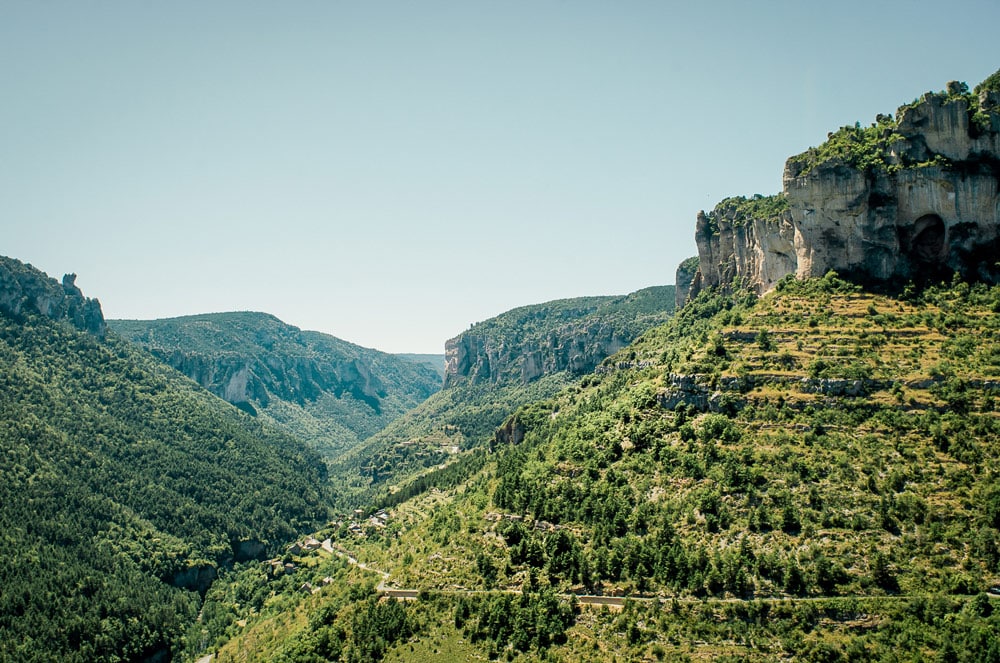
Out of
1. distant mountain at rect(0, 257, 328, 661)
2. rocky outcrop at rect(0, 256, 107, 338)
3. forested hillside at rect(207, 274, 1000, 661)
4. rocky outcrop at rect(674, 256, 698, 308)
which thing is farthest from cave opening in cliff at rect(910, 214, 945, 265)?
rocky outcrop at rect(0, 256, 107, 338)

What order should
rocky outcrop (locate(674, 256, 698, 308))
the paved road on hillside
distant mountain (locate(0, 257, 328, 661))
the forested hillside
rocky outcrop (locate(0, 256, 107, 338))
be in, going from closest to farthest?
the forested hillside
the paved road on hillside
distant mountain (locate(0, 257, 328, 661))
rocky outcrop (locate(674, 256, 698, 308))
rocky outcrop (locate(0, 256, 107, 338))

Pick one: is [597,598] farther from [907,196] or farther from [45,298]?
[45,298]

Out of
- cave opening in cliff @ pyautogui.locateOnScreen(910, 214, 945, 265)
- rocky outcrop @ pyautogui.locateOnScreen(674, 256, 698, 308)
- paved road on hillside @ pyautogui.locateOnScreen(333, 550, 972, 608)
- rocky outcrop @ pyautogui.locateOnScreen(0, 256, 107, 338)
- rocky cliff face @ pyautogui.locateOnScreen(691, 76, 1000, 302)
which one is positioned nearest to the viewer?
paved road on hillside @ pyautogui.locateOnScreen(333, 550, 972, 608)

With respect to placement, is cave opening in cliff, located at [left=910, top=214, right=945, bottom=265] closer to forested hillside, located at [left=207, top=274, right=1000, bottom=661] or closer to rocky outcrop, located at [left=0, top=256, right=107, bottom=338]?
forested hillside, located at [left=207, top=274, right=1000, bottom=661]

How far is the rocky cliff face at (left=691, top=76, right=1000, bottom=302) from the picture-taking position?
6981cm

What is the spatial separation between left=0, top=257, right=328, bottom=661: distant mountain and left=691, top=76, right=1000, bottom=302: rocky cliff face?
94.7 metres

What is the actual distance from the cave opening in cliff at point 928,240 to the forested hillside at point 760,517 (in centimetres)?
504

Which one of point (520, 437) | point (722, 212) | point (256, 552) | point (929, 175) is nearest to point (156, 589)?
point (256, 552)

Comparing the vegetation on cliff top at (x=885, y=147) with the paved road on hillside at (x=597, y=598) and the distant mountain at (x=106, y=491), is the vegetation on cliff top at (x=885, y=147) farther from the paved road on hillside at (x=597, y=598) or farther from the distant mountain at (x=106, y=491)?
the distant mountain at (x=106, y=491)

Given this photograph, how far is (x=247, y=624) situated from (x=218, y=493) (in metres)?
57.4

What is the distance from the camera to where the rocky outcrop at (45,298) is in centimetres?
16688

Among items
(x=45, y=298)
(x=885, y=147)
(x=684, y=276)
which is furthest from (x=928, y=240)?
(x=45, y=298)

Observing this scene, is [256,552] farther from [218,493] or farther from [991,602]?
[991,602]

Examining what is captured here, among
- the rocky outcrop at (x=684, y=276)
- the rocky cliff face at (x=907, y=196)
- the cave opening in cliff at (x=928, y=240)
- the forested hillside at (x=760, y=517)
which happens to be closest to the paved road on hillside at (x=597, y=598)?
the forested hillside at (x=760, y=517)
